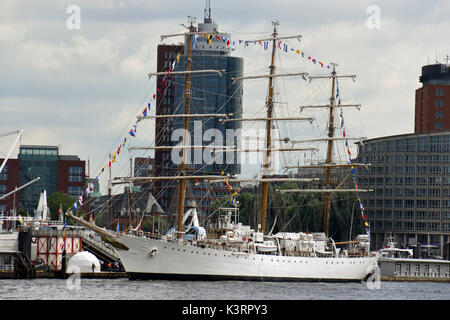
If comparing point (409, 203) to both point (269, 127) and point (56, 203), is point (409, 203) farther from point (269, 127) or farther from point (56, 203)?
point (269, 127)

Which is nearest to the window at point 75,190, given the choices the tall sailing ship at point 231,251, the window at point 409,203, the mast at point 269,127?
the window at point 409,203

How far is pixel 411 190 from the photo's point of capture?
180 metres

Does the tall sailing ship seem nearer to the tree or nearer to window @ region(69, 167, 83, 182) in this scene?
the tree

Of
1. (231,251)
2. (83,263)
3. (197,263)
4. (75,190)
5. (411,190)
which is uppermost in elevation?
(411,190)

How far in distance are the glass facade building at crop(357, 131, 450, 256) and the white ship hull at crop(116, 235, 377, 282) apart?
266ft

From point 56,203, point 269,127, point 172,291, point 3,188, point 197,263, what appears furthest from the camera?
point 3,188

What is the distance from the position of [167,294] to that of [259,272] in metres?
26.3

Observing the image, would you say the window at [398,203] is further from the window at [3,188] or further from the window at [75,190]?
the window at [3,188]

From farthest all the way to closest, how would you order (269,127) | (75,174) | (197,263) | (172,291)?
1. (75,174)
2. (269,127)
3. (197,263)
4. (172,291)

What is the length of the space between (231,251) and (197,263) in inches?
184

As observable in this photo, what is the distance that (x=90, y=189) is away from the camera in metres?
77.0

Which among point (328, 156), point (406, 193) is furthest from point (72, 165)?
point (328, 156)

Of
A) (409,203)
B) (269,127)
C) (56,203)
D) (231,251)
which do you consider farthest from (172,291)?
(409,203)
